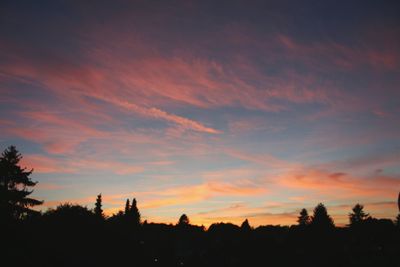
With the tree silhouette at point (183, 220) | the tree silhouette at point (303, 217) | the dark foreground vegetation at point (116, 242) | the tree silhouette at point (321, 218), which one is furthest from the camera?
the tree silhouette at point (183, 220)

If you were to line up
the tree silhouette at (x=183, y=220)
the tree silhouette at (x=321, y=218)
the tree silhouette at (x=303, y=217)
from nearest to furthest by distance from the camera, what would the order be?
the tree silhouette at (x=321, y=218)
the tree silhouette at (x=303, y=217)
the tree silhouette at (x=183, y=220)

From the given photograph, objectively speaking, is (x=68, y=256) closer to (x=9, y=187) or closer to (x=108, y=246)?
(x=108, y=246)

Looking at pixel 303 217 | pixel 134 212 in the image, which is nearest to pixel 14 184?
pixel 134 212

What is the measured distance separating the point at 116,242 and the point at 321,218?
39.9 meters

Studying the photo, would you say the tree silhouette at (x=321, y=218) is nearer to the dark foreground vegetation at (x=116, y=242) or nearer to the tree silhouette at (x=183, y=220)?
the dark foreground vegetation at (x=116, y=242)

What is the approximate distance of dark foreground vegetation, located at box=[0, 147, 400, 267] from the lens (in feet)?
87.3

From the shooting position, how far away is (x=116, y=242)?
37.4 m

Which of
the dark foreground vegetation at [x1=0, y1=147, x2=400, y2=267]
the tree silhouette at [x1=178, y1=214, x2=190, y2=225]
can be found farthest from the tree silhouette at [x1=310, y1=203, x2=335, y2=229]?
the tree silhouette at [x1=178, y1=214, x2=190, y2=225]

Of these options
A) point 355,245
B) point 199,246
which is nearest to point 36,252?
point 355,245

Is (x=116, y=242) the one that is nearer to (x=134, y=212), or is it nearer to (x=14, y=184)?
(x=14, y=184)

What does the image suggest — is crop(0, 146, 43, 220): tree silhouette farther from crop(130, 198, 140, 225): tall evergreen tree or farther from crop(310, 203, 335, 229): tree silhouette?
crop(130, 198, 140, 225): tall evergreen tree

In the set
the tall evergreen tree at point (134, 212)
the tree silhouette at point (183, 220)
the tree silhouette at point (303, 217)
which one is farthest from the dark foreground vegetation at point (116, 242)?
the tree silhouette at point (183, 220)

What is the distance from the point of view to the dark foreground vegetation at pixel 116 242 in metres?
26.6

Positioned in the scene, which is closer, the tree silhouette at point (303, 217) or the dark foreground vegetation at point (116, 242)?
the dark foreground vegetation at point (116, 242)
